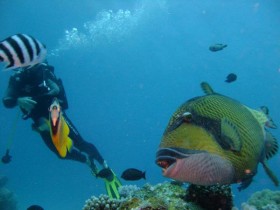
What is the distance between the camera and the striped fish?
8.75ft

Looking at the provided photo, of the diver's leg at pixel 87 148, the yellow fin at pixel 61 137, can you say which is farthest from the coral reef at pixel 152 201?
the diver's leg at pixel 87 148

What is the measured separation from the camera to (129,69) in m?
130

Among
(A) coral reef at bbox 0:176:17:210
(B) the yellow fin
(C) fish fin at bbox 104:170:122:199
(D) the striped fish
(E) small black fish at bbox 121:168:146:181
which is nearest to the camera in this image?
(B) the yellow fin

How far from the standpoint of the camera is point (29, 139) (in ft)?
389

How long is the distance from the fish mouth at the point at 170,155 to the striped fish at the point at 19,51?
218 centimetres

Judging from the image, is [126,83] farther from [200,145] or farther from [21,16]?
[200,145]

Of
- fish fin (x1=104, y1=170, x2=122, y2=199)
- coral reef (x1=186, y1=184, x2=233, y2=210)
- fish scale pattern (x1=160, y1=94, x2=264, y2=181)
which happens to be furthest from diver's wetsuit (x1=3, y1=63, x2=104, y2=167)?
fish scale pattern (x1=160, y1=94, x2=264, y2=181)

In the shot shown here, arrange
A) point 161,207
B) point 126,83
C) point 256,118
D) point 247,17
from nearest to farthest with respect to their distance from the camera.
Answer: point 256,118, point 161,207, point 247,17, point 126,83

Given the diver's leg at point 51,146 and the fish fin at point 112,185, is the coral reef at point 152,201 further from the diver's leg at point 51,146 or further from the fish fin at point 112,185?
the diver's leg at point 51,146

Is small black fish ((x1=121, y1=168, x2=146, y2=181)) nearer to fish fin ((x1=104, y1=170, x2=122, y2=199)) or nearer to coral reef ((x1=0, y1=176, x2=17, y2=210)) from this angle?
fish fin ((x1=104, y1=170, x2=122, y2=199))

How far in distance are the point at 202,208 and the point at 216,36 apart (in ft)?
267

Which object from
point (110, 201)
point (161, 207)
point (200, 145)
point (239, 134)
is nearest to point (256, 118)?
→ point (239, 134)

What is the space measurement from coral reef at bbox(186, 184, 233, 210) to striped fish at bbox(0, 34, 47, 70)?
201 centimetres

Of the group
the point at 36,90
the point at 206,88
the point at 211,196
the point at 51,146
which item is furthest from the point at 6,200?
the point at 206,88
